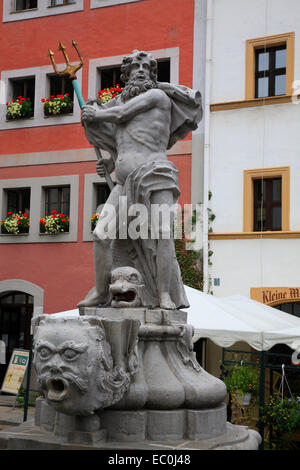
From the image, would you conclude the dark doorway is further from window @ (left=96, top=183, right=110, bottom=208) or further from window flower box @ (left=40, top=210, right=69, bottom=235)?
window @ (left=96, top=183, right=110, bottom=208)

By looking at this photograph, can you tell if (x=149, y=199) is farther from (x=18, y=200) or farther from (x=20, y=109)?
(x=20, y=109)

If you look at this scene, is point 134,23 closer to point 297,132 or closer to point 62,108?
point 62,108

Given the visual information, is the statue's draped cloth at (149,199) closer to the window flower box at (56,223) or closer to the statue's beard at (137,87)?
the statue's beard at (137,87)

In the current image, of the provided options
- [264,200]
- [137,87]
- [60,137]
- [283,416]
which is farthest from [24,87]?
[283,416]

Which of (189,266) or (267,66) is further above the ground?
(267,66)

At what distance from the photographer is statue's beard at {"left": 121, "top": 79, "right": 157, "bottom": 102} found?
546 centimetres

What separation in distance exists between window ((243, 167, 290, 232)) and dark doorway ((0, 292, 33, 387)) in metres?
6.02

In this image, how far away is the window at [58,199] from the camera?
15.9 metres

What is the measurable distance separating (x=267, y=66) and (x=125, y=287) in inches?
423

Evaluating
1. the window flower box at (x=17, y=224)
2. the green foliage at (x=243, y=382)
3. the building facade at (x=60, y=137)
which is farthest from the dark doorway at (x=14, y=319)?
the green foliage at (x=243, y=382)

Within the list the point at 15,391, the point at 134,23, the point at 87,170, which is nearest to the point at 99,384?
the point at 15,391

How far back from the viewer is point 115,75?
51.9 ft

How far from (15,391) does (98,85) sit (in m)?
8.18

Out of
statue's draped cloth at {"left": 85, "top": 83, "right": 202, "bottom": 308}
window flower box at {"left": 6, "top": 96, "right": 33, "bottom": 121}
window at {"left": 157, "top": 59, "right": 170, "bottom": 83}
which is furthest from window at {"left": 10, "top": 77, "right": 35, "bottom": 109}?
statue's draped cloth at {"left": 85, "top": 83, "right": 202, "bottom": 308}
